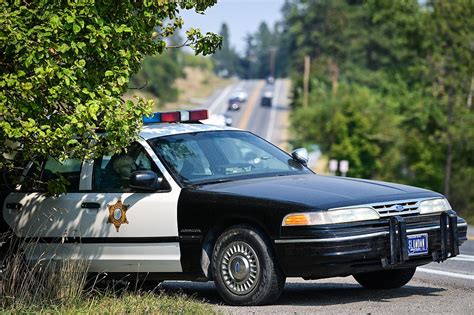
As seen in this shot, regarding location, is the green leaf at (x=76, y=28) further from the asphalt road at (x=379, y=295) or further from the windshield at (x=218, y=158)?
the asphalt road at (x=379, y=295)

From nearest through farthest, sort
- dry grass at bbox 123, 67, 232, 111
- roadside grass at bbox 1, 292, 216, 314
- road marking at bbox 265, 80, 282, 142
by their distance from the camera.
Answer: roadside grass at bbox 1, 292, 216, 314
road marking at bbox 265, 80, 282, 142
dry grass at bbox 123, 67, 232, 111

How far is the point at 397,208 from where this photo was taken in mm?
8180

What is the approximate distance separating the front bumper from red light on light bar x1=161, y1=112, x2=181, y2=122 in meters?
2.36

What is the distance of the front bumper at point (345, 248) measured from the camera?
25.5ft

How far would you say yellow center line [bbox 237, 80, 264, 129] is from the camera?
116m

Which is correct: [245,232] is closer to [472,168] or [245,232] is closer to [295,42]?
[472,168]

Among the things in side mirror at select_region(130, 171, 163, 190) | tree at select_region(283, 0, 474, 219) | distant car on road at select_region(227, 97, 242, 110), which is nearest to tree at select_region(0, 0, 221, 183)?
side mirror at select_region(130, 171, 163, 190)

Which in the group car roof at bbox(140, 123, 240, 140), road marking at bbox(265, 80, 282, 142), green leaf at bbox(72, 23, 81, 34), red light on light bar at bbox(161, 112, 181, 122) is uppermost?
green leaf at bbox(72, 23, 81, 34)

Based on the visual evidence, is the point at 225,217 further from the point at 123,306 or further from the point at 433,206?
the point at 433,206

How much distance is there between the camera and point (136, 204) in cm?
887

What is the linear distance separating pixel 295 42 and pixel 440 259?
445ft

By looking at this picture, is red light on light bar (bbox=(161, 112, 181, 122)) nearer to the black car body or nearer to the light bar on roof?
the light bar on roof

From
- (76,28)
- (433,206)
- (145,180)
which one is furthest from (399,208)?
(76,28)

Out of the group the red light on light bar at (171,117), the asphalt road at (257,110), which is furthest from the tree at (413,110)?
the red light on light bar at (171,117)
